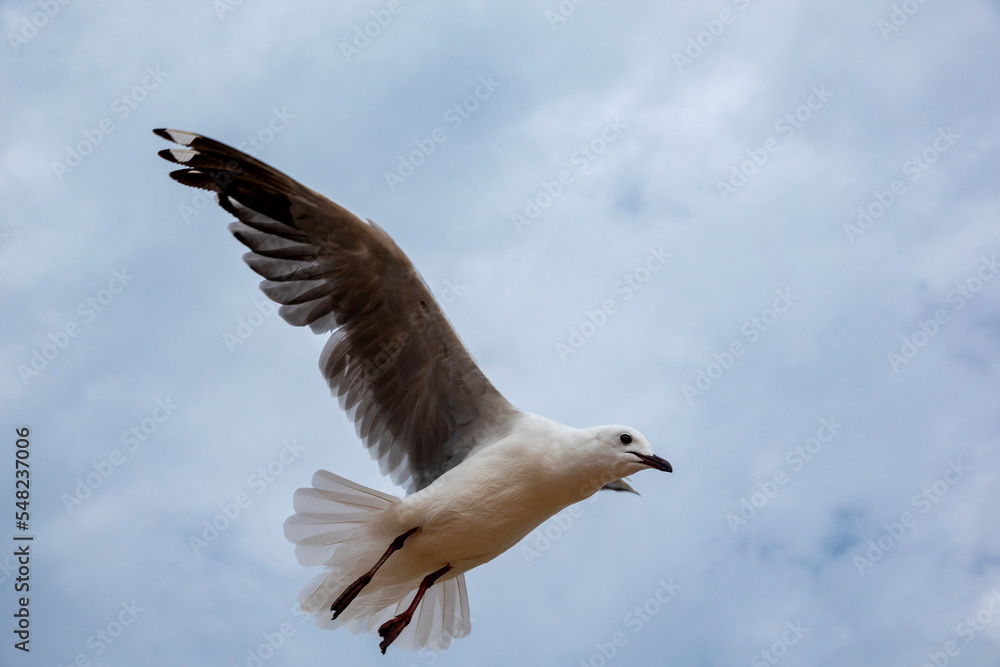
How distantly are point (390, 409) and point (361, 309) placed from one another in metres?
0.59

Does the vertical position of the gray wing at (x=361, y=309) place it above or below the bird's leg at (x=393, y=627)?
above

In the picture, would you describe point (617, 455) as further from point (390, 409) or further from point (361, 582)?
point (361, 582)

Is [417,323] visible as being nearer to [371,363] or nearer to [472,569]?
[371,363]

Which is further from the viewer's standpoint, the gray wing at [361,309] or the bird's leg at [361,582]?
the gray wing at [361,309]

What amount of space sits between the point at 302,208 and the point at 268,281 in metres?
0.41

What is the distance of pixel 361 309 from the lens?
18.3 feet

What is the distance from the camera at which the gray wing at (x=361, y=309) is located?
5.43 meters

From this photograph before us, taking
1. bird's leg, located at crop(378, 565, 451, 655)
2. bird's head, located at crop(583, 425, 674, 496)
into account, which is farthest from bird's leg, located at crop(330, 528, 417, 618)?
bird's head, located at crop(583, 425, 674, 496)

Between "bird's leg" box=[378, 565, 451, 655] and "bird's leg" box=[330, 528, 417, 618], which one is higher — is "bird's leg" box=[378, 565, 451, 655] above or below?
below

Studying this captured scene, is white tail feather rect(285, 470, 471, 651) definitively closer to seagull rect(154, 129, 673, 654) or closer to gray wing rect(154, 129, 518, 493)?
seagull rect(154, 129, 673, 654)

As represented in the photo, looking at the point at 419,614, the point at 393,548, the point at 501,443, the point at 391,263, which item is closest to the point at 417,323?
the point at 391,263

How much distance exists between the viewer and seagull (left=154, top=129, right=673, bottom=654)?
5336mm

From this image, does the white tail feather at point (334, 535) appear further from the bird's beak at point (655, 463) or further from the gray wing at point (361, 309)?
the bird's beak at point (655, 463)

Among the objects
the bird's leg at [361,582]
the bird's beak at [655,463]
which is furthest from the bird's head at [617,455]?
the bird's leg at [361,582]
